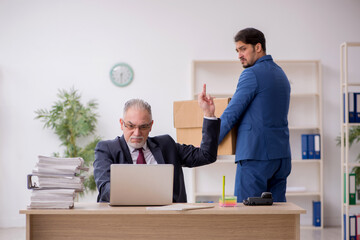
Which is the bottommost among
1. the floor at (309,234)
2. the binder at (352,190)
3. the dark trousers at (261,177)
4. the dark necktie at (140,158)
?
the floor at (309,234)

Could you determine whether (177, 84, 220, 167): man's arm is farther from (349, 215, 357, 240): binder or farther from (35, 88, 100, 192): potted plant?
(35, 88, 100, 192): potted plant

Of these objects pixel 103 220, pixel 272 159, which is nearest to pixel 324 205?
pixel 272 159

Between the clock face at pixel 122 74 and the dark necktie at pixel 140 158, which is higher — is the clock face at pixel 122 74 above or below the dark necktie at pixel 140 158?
above

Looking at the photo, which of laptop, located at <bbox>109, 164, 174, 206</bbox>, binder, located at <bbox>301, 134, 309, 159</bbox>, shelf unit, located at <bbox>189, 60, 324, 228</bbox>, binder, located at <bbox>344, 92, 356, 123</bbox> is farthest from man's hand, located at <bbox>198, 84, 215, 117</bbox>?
binder, located at <bbox>301, 134, 309, 159</bbox>

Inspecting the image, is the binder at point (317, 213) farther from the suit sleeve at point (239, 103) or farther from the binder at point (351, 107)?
the suit sleeve at point (239, 103)

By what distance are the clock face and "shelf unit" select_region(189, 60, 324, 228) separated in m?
0.80

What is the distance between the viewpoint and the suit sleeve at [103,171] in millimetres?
2477

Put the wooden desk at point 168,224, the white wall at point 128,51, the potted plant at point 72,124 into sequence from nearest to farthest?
1. the wooden desk at point 168,224
2. the potted plant at point 72,124
3. the white wall at point 128,51

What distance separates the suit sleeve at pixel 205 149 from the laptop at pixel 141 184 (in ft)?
2.08

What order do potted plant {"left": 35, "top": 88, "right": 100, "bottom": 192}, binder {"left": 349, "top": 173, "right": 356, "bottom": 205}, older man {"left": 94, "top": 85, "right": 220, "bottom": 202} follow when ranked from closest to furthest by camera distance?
1. older man {"left": 94, "top": 85, "right": 220, "bottom": 202}
2. binder {"left": 349, "top": 173, "right": 356, "bottom": 205}
3. potted plant {"left": 35, "top": 88, "right": 100, "bottom": 192}

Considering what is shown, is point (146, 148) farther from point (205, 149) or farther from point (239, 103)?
point (239, 103)

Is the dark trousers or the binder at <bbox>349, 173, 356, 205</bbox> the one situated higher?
the dark trousers

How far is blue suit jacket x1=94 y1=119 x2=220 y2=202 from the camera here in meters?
2.57

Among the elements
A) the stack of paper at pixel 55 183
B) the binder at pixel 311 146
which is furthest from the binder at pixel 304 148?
the stack of paper at pixel 55 183
